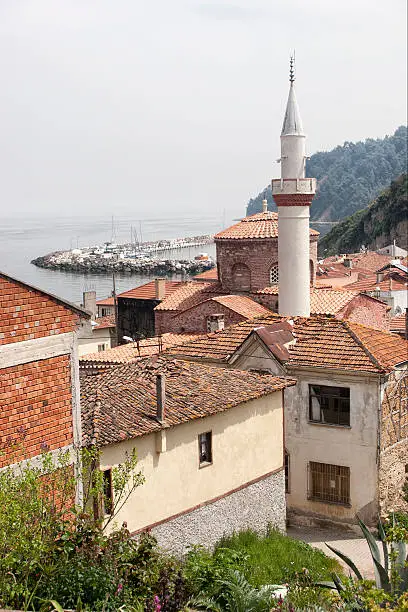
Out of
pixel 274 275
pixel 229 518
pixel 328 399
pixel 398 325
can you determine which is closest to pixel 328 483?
pixel 328 399

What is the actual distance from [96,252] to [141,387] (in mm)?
176065

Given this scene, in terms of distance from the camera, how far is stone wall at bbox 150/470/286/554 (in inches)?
540

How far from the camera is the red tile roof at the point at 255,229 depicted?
31.6 meters

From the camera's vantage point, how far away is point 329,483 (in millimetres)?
18766

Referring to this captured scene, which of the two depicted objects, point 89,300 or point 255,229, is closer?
point 255,229

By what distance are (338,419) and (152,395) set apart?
220 inches

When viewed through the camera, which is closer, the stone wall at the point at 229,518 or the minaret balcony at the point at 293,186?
the stone wall at the point at 229,518

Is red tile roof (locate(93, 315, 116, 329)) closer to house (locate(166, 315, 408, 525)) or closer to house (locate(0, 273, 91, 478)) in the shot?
house (locate(166, 315, 408, 525))

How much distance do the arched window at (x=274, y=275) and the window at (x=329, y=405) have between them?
42.7 ft

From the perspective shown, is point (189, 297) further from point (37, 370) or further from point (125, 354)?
point (37, 370)

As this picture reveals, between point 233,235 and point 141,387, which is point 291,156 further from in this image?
point 141,387

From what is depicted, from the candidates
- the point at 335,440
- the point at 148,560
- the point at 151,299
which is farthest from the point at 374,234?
the point at 148,560

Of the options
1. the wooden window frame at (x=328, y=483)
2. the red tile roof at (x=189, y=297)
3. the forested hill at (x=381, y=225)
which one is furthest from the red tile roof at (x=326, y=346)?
the forested hill at (x=381, y=225)

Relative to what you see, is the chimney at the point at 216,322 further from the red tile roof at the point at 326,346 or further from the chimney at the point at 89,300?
the chimney at the point at 89,300
